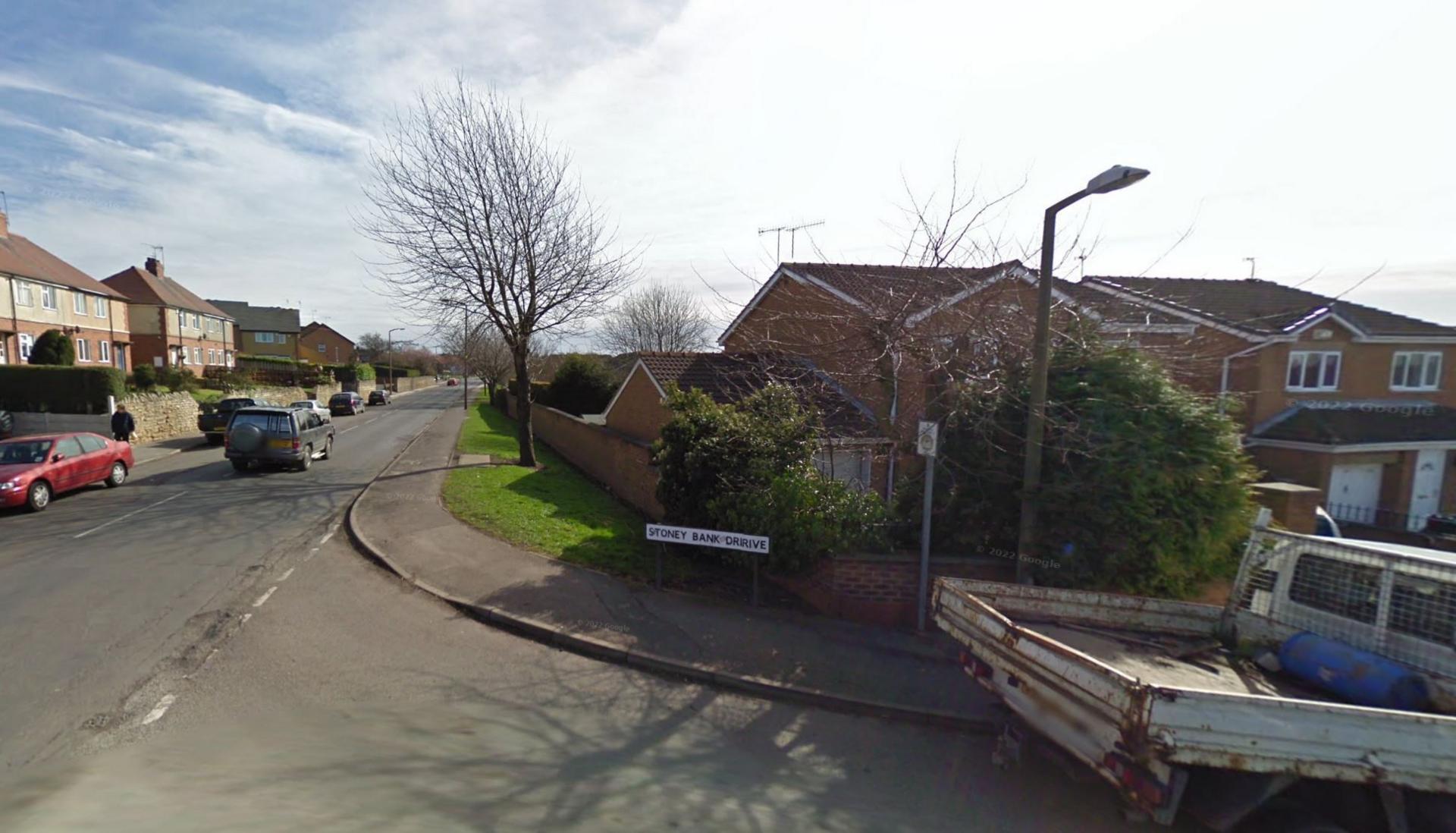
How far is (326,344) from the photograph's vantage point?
9250 centimetres

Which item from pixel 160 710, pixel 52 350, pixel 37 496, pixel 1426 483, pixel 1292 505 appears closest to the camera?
pixel 160 710

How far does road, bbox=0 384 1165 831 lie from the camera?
3785 mm

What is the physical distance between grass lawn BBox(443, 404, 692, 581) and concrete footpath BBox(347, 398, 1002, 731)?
0.49m

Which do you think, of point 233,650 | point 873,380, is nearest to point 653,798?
point 233,650

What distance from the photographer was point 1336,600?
4586mm

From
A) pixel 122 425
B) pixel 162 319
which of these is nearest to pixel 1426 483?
pixel 122 425

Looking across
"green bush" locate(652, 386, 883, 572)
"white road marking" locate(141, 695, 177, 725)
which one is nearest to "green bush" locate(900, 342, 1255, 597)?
"green bush" locate(652, 386, 883, 572)

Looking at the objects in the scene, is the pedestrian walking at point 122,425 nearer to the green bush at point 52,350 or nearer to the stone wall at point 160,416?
the stone wall at point 160,416

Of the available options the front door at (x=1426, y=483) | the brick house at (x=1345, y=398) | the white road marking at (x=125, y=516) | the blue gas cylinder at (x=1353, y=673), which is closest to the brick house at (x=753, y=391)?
the blue gas cylinder at (x=1353, y=673)

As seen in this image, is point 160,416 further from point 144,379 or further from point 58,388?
point 58,388

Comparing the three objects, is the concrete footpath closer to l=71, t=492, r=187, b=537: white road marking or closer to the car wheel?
l=71, t=492, r=187, b=537: white road marking

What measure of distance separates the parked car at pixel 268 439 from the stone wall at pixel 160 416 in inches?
362

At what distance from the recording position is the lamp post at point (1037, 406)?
627 cm

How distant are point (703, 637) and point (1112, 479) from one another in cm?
455
